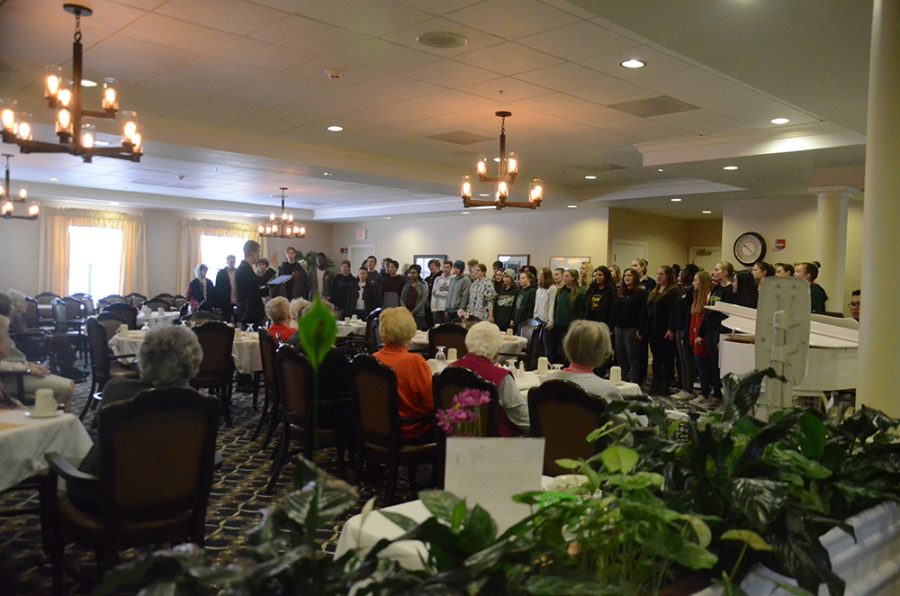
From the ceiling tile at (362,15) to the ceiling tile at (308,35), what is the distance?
115mm

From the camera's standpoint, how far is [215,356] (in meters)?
6.39

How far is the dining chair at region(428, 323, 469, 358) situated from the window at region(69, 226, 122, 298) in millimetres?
13037

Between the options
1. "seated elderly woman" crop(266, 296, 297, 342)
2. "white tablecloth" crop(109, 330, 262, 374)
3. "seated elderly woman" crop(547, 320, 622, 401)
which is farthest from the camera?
"white tablecloth" crop(109, 330, 262, 374)

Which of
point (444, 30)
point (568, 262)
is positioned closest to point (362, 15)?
point (444, 30)

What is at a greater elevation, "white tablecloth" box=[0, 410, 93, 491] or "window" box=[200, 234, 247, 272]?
"window" box=[200, 234, 247, 272]

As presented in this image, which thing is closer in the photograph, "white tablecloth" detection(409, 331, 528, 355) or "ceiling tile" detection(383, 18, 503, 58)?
"ceiling tile" detection(383, 18, 503, 58)

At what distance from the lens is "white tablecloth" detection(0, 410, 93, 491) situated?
10.0 ft

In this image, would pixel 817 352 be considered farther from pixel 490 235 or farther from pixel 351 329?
pixel 490 235

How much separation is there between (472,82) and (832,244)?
6241 millimetres

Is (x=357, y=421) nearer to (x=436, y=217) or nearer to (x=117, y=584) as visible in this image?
(x=117, y=584)

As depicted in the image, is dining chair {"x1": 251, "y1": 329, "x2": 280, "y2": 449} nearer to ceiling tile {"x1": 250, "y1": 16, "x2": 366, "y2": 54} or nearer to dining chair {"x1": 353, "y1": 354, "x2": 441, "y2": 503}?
dining chair {"x1": 353, "y1": 354, "x2": 441, "y2": 503}

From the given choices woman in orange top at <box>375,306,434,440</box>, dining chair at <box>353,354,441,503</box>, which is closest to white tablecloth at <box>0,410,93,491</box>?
dining chair at <box>353,354,441,503</box>

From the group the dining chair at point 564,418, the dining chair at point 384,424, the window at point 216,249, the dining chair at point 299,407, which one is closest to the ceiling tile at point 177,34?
the dining chair at point 299,407

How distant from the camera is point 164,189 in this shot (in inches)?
588
